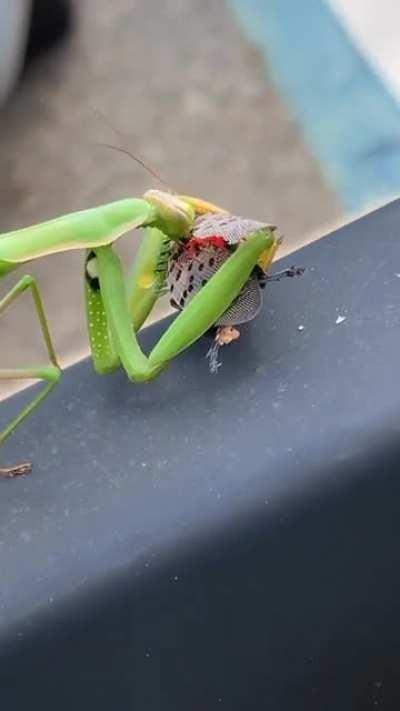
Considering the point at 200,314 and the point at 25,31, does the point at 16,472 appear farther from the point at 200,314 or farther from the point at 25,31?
the point at 25,31

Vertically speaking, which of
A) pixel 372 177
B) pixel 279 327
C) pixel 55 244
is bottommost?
pixel 372 177

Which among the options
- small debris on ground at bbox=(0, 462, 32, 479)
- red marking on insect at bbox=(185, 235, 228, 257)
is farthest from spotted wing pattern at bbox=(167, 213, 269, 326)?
small debris on ground at bbox=(0, 462, 32, 479)

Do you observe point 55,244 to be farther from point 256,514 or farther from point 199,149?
point 199,149

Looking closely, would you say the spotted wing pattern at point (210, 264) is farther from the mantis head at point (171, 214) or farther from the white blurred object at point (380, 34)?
the white blurred object at point (380, 34)

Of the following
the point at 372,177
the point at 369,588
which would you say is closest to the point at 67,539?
the point at 369,588

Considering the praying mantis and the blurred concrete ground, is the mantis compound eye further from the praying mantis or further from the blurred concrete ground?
the blurred concrete ground

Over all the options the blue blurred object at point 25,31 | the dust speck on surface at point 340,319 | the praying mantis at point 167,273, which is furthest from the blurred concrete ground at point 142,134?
the dust speck on surface at point 340,319
